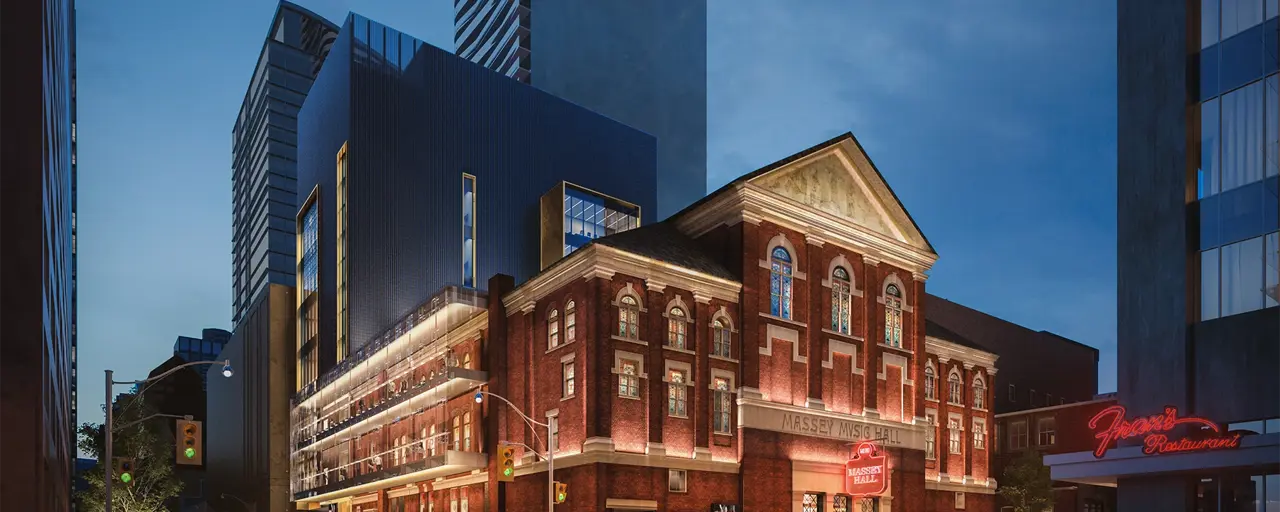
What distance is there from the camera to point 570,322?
44250 mm

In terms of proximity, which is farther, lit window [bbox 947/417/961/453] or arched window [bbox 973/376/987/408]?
arched window [bbox 973/376/987/408]

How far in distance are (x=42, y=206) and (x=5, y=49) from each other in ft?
7.92

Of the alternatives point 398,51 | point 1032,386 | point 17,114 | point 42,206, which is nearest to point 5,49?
point 17,114

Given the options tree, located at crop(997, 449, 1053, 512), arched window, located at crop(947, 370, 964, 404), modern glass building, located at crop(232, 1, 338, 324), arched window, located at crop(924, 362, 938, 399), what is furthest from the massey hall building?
modern glass building, located at crop(232, 1, 338, 324)

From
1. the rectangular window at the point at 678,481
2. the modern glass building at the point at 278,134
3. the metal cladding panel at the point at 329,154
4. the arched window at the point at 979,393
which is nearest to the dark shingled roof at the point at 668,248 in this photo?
the rectangular window at the point at 678,481

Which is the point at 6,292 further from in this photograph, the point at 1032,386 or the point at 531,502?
the point at 1032,386

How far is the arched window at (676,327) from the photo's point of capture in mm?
44438

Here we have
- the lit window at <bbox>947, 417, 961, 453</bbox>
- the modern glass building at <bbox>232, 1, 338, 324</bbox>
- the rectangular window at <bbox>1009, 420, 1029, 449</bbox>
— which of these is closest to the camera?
the lit window at <bbox>947, 417, 961, 453</bbox>

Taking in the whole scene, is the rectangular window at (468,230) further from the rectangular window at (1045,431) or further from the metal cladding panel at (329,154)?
the rectangular window at (1045,431)

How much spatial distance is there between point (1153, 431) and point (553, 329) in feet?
83.6

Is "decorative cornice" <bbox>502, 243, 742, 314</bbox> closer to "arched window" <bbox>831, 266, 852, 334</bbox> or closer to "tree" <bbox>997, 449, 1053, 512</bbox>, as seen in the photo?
"arched window" <bbox>831, 266, 852, 334</bbox>

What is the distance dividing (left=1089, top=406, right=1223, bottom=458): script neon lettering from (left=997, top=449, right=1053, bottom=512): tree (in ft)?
137

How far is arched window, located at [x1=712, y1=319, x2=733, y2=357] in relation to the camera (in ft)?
149

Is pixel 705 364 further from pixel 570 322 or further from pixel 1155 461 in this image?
pixel 1155 461
